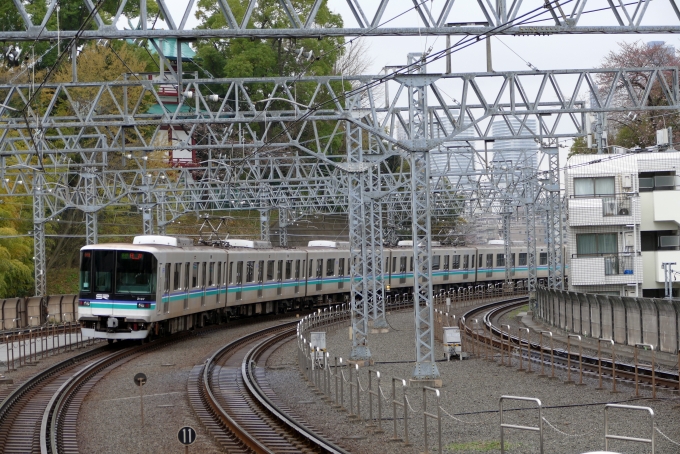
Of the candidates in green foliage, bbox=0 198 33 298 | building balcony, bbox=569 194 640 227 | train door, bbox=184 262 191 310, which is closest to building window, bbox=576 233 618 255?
building balcony, bbox=569 194 640 227

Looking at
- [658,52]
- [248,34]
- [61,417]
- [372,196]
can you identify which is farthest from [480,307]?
[248,34]

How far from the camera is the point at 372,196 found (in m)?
24.3

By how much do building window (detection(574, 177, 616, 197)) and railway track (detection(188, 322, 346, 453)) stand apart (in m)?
15.5

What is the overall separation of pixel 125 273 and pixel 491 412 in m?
12.1

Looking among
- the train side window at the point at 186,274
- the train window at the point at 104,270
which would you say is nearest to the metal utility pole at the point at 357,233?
the train side window at the point at 186,274

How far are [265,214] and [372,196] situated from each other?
25027mm

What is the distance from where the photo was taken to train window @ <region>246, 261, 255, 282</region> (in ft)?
110

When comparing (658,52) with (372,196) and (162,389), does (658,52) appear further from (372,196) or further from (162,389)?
(162,389)

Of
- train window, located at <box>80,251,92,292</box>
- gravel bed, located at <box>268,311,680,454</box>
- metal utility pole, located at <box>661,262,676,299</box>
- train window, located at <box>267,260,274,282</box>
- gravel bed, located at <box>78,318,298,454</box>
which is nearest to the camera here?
gravel bed, located at <box>268,311,680,454</box>

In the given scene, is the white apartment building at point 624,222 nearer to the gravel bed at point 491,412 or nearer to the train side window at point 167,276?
the gravel bed at point 491,412

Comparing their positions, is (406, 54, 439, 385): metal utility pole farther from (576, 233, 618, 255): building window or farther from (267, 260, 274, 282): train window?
(576, 233, 618, 255): building window

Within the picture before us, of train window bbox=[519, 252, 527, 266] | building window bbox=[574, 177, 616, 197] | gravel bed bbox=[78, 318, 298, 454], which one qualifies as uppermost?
building window bbox=[574, 177, 616, 197]

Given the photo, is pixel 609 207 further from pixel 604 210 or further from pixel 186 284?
pixel 186 284

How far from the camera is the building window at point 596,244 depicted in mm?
35031
